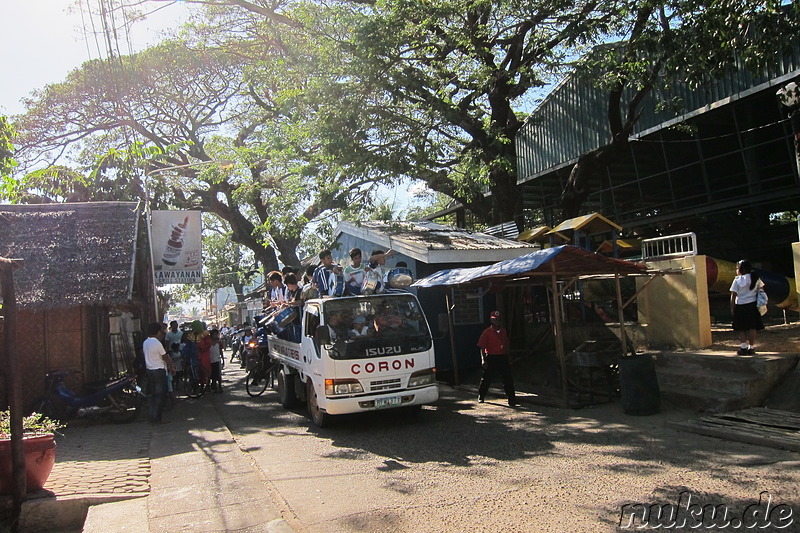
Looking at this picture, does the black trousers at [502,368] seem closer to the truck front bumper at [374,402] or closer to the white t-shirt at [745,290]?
the truck front bumper at [374,402]

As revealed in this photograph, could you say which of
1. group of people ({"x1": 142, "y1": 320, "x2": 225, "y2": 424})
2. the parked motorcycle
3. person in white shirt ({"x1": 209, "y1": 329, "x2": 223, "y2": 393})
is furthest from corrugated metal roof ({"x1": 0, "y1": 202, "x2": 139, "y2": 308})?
person in white shirt ({"x1": 209, "y1": 329, "x2": 223, "y2": 393})

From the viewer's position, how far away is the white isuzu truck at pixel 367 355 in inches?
330

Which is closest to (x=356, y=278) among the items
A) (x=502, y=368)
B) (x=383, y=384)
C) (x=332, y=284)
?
(x=332, y=284)

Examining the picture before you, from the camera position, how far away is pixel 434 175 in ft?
48.4

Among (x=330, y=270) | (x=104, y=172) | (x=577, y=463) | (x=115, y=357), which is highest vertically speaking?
(x=104, y=172)

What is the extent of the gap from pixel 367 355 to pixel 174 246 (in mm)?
8975

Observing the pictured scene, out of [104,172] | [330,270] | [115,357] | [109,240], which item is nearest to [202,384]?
[115,357]

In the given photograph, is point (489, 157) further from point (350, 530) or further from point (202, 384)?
point (350, 530)

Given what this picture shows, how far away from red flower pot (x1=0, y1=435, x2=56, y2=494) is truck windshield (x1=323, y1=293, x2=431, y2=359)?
3688 millimetres

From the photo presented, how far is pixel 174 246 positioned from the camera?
15.3 metres

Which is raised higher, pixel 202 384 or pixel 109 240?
pixel 109 240

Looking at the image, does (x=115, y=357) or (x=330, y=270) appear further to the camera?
(x=115, y=357)

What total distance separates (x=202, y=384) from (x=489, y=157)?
918cm
